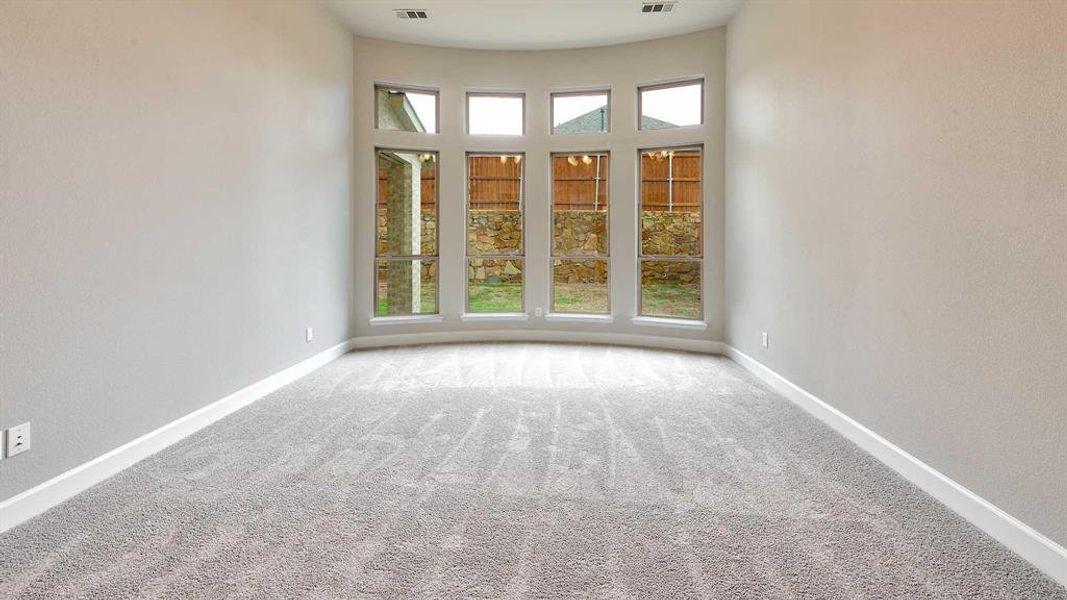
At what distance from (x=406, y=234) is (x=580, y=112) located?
7.96 ft

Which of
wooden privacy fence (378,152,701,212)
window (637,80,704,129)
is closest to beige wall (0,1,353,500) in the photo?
wooden privacy fence (378,152,701,212)

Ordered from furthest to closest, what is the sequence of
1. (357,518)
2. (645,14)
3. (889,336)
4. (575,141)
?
(575,141), (645,14), (889,336), (357,518)

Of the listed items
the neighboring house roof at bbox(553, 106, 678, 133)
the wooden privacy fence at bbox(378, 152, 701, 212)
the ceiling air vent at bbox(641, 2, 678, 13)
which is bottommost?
the wooden privacy fence at bbox(378, 152, 701, 212)

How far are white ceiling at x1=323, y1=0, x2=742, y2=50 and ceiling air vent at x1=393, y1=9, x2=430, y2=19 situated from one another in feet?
0.20

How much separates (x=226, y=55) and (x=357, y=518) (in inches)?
116

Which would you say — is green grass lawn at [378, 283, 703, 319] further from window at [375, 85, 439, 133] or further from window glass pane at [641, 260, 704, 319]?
window at [375, 85, 439, 133]

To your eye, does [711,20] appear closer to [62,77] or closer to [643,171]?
[643,171]

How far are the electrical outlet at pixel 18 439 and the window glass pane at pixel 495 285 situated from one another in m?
4.15

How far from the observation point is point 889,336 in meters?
2.45

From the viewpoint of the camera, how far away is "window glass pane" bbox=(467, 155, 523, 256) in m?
5.82

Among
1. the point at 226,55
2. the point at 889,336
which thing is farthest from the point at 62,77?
the point at 889,336

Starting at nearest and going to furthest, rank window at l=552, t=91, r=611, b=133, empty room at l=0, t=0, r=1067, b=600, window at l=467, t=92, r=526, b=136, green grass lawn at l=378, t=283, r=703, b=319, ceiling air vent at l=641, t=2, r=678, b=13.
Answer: empty room at l=0, t=0, r=1067, b=600, ceiling air vent at l=641, t=2, r=678, b=13, green grass lawn at l=378, t=283, r=703, b=319, window at l=552, t=91, r=611, b=133, window at l=467, t=92, r=526, b=136

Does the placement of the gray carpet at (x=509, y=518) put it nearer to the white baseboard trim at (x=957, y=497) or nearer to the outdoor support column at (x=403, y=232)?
the white baseboard trim at (x=957, y=497)

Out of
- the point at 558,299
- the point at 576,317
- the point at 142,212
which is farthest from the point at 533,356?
the point at 142,212
